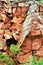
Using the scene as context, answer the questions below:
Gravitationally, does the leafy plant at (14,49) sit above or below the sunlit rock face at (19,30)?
below

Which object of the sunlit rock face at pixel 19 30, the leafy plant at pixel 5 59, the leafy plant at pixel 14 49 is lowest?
the leafy plant at pixel 5 59

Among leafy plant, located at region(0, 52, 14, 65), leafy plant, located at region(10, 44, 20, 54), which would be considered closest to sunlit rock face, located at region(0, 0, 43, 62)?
leafy plant, located at region(10, 44, 20, 54)

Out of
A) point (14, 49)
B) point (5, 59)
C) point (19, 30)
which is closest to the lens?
point (5, 59)

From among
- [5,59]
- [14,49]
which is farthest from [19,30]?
[5,59]

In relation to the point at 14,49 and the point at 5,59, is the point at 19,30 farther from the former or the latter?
the point at 5,59

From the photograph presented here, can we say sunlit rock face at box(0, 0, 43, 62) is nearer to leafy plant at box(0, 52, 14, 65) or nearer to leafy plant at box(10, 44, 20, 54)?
leafy plant at box(10, 44, 20, 54)

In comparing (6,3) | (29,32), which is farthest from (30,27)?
(6,3)

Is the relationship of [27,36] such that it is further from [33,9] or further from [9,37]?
[33,9]

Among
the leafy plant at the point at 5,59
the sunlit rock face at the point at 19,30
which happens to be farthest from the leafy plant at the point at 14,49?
the leafy plant at the point at 5,59

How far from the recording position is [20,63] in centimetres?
925

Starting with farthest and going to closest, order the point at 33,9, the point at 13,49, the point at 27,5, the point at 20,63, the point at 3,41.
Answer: the point at 27,5 → the point at 33,9 → the point at 3,41 → the point at 13,49 → the point at 20,63

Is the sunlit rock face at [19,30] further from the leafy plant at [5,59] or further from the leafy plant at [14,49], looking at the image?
the leafy plant at [5,59]

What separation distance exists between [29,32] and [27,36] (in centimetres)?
17

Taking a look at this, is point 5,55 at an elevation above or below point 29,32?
below
